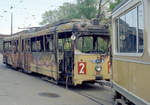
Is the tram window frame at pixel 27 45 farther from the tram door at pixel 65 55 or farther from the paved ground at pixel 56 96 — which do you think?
the paved ground at pixel 56 96

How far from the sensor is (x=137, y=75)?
181 inches

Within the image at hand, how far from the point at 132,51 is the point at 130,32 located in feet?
1.38

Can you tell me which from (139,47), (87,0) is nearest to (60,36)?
(139,47)

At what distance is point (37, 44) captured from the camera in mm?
14586

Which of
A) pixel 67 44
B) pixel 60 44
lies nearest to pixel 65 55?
pixel 67 44

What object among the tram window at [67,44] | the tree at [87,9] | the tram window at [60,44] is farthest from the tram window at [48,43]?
the tree at [87,9]

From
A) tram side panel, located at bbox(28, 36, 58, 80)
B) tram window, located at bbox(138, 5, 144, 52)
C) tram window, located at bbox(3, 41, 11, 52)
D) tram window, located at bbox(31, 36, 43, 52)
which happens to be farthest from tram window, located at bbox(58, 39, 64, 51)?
tram window, located at bbox(3, 41, 11, 52)

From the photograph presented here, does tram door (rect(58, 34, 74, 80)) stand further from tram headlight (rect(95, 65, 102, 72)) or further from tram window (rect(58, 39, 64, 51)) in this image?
tram headlight (rect(95, 65, 102, 72))

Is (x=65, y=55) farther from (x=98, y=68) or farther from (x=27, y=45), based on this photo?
(x=27, y=45)

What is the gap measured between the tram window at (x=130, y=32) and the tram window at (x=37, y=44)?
25.8ft

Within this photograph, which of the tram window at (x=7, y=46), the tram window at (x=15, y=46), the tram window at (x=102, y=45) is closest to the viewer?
the tram window at (x=102, y=45)

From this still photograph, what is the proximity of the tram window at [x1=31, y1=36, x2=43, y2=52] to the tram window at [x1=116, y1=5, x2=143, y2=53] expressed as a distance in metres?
7.87

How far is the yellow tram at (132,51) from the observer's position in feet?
13.7

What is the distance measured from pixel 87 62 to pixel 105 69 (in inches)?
34.0
